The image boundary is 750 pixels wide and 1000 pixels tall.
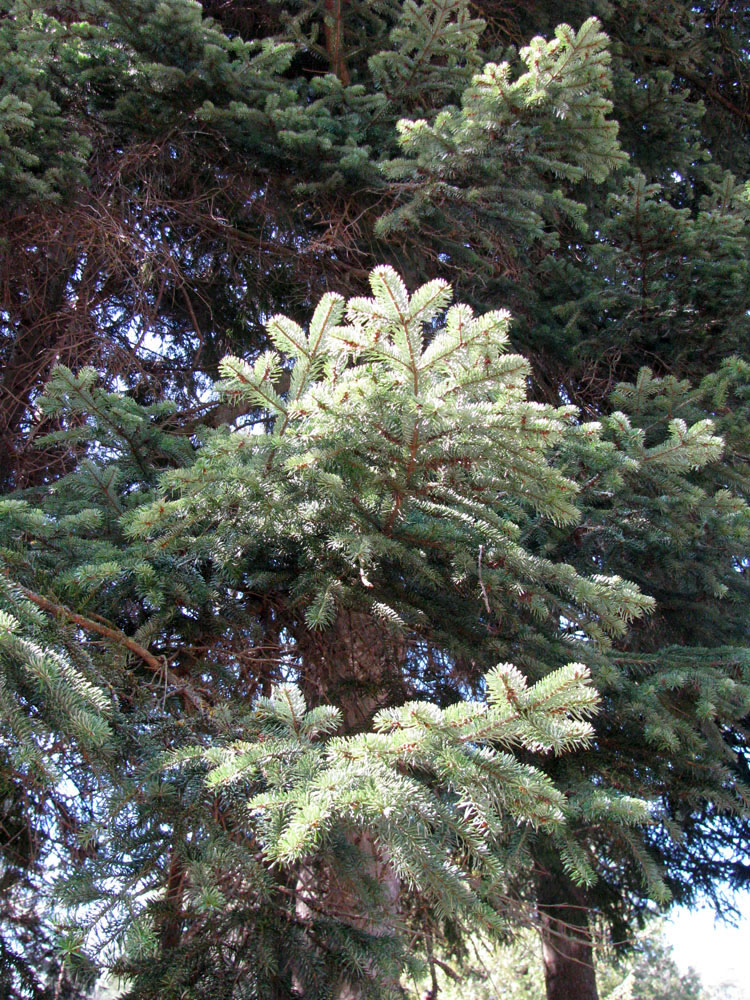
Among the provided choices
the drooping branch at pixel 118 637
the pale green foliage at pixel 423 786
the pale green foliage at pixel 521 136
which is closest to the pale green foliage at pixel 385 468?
the drooping branch at pixel 118 637

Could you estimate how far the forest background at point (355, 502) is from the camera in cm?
190

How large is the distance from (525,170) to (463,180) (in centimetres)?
32

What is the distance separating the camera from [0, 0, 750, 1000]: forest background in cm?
190

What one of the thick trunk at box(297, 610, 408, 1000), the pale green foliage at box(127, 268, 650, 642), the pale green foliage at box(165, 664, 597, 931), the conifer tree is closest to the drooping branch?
the conifer tree

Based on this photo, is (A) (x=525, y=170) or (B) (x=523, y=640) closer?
(B) (x=523, y=640)

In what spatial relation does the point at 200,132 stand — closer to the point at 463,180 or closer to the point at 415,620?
the point at 463,180

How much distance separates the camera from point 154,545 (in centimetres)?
245

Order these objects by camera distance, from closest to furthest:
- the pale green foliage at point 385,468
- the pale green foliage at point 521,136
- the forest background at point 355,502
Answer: the forest background at point 355,502 < the pale green foliage at point 385,468 < the pale green foliage at point 521,136

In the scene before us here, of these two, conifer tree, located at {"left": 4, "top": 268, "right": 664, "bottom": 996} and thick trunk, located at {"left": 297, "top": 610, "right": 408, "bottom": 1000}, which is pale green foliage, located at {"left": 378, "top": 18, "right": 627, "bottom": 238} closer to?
conifer tree, located at {"left": 4, "top": 268, "right": 664, "bottom": 996}

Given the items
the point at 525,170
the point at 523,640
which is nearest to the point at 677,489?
the point at 523,640

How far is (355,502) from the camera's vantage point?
2.51 metres

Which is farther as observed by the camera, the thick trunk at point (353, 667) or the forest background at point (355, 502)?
the thick trunk at point (353, 667)

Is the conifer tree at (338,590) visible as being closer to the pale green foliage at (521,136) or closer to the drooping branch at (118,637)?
the drooping branch at (118,637)

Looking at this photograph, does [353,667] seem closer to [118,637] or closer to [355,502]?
[355,502]
